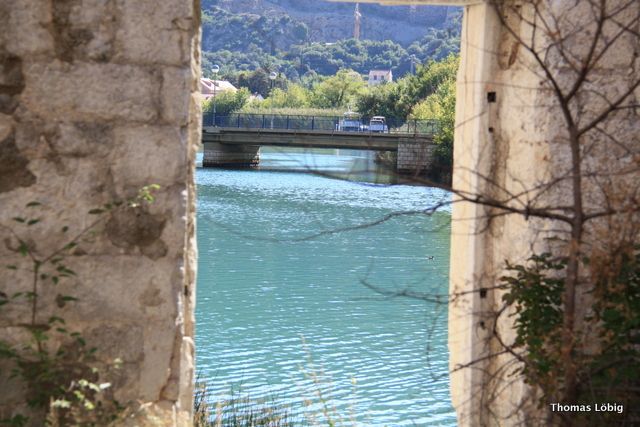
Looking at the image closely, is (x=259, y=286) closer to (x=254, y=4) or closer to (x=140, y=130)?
(x=140, y=130)

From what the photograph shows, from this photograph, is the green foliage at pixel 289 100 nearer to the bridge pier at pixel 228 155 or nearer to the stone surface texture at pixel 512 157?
the bridge pier at pixel 228 155

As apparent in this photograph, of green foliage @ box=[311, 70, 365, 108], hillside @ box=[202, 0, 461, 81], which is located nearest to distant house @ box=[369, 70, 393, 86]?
hillside @ box=[202, 0, 461, 81]

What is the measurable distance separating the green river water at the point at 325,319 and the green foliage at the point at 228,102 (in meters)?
42.9

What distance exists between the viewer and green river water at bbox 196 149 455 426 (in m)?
6.32

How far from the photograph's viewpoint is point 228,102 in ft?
203

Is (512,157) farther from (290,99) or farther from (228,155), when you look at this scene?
(290,99)

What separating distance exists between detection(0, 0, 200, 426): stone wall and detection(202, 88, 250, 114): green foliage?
5797 cm

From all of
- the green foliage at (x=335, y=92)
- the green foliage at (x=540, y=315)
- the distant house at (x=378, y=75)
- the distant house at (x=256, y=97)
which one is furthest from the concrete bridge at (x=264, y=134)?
the distant house at (x=378, y=75)

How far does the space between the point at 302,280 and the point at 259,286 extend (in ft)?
2.30

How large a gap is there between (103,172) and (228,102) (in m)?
59.5

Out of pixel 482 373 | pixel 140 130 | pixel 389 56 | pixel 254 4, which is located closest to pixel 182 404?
pixel 140 130

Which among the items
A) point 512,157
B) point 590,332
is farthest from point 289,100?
point 590,332

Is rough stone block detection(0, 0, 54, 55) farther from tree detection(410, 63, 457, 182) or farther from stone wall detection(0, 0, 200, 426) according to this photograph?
tree detection(410, 63, 457, 182)

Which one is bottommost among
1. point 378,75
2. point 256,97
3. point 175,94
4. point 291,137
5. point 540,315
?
point 291,137
